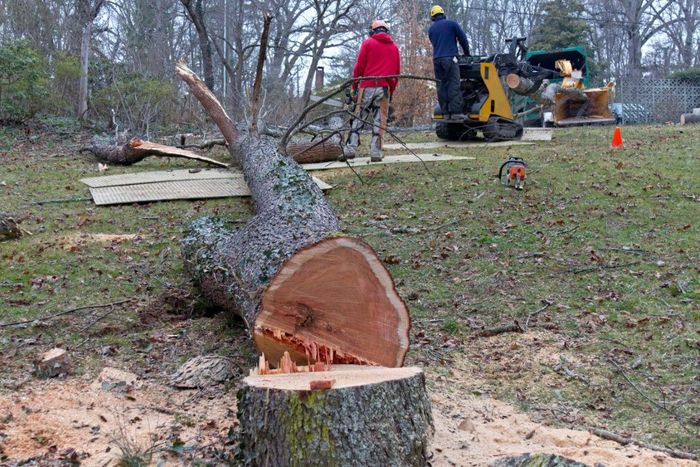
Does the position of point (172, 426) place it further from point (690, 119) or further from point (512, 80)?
point (690, 119)

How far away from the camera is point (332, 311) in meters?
3.57

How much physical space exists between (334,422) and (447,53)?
31.1 ft

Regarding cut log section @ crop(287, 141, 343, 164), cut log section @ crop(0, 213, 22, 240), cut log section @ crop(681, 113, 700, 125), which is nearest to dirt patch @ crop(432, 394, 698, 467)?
cut log section @ crop(0, 213, 22, 240)

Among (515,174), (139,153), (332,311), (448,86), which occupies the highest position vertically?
(448,86)

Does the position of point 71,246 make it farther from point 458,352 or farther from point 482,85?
point 482,85

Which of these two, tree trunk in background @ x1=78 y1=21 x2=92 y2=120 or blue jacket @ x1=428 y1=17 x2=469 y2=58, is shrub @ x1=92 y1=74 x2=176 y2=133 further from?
blue jacket @ x1=428 y1=17 x2=469 y2=58

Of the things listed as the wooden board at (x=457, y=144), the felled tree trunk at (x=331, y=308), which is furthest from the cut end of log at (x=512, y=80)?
the felled tree trunk at (x=331, y=308)

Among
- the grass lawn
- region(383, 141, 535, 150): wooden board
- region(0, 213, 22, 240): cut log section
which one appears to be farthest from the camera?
region(383, 141, 535, 150): wooden board

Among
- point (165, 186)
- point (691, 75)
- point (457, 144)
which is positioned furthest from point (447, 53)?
point (691, 75)

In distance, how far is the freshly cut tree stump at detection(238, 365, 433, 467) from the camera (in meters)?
2.80

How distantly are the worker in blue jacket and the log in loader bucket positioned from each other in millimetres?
6203

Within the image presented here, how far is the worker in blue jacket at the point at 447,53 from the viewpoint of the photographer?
37.4ft

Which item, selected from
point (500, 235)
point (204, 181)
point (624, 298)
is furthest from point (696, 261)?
point (204, 181)

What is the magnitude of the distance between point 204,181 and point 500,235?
14.3 feet
